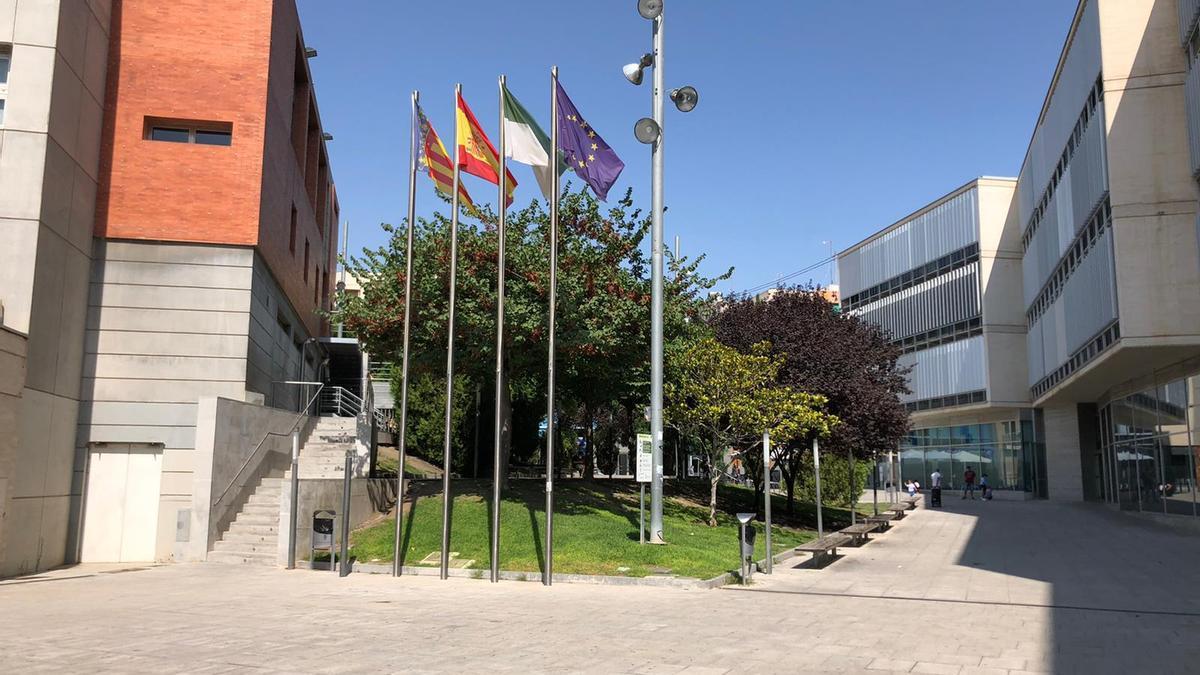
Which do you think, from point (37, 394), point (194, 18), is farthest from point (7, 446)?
point (194, 18)

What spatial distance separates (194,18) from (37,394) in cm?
953

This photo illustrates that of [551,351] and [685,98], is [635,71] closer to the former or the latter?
[685,98]

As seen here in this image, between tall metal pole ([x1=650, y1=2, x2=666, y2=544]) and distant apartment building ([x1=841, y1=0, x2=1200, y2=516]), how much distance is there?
14.3 metres

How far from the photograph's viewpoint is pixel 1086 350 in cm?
3022

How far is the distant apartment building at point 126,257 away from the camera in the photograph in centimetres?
1700

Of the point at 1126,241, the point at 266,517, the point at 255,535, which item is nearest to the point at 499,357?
the point at 255,535

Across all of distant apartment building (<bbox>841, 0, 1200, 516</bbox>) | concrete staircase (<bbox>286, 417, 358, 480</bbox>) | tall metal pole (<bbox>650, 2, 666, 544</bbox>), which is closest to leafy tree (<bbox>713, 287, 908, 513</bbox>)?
distant apartment building (<bbox>841, 0, 1200, 516</bbox>)

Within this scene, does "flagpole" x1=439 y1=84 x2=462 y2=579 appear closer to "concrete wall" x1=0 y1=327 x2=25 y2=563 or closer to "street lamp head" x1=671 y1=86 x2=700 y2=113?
"street lamp head" x1=671 y1=86 x2=700 y2=113

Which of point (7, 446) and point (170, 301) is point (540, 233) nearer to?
point (170, 301)

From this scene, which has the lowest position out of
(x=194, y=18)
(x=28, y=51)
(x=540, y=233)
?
(x=540, y=233)

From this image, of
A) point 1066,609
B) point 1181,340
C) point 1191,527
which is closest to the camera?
point 1066,609

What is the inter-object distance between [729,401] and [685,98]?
23.6 ft

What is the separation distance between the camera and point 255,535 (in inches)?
740

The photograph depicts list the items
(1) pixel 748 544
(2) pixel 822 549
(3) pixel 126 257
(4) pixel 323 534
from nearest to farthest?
(1) pixel 748 544 < (4) pixel 323 534 < (2) pixel 822 549 < (3) pixel 126 257
